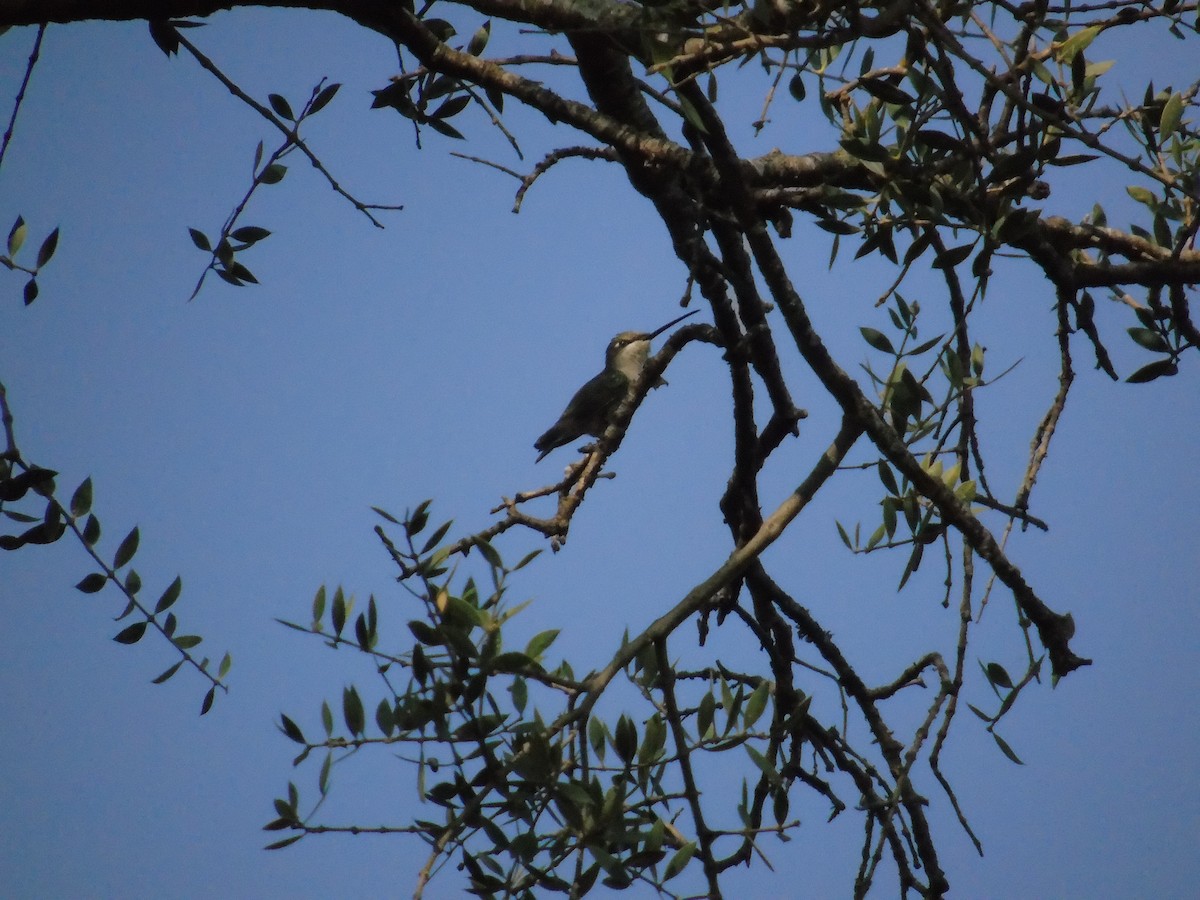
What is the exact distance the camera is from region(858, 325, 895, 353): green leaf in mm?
2893

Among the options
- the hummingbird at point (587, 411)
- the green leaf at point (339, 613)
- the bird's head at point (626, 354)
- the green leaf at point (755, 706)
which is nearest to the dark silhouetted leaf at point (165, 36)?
the green leaf at point (339, 613)

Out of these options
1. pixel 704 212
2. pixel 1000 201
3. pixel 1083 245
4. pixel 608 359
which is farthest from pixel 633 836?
pixel 608 359

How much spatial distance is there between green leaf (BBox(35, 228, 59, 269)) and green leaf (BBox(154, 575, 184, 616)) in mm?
912

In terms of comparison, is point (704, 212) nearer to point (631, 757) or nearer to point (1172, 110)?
point (631, 757)

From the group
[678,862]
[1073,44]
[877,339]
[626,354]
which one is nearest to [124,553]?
[678,862]

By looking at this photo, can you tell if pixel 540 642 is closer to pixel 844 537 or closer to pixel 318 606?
pixel 318 606

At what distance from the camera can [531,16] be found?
284 centimetres

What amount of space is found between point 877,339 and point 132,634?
82.5 inches

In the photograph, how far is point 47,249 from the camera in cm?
288

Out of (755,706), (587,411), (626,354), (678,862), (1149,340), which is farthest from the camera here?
(626,354)

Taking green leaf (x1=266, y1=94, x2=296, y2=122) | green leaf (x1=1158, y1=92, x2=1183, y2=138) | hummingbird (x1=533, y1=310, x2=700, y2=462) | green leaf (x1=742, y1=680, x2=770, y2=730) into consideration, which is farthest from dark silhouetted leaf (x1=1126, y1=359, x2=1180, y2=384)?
hummingbird (x1=533, y1=310, x2=700, y2=462)

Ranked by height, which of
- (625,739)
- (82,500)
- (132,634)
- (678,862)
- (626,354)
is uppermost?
(626,354)

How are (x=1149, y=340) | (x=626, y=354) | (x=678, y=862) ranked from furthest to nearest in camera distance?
(x=626, y=354) → (x=1149, y=340) → (x=678, y=862)

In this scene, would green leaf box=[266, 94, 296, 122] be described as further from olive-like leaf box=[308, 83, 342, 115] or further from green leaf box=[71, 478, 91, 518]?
green leaf box=[71, 478, 91, 518]
